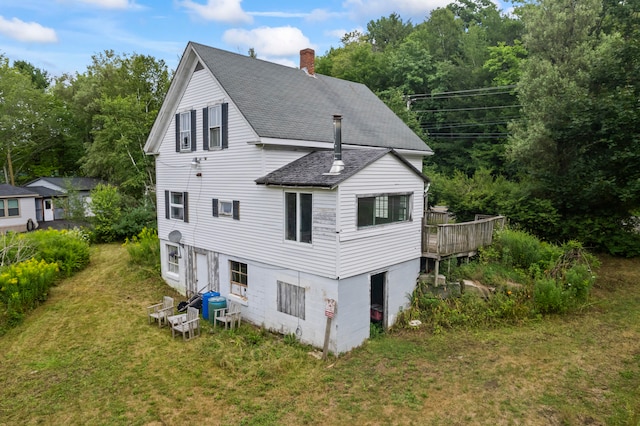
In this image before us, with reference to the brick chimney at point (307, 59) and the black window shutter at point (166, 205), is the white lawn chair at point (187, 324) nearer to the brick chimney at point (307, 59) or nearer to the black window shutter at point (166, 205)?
the black window shutter at point (166, 205)

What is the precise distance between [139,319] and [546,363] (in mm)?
12040

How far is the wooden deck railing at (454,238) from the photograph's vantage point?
1291 cm

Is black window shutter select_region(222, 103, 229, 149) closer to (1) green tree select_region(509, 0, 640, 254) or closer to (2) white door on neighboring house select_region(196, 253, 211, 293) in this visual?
(2) white door on neighboring house select_region(196, 253, 211, 293)

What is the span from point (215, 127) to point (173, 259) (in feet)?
20.3

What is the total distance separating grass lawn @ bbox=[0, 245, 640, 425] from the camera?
7859mm

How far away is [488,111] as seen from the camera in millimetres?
33531

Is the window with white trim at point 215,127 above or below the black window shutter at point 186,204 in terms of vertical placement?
above

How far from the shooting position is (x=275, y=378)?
30.5 feet

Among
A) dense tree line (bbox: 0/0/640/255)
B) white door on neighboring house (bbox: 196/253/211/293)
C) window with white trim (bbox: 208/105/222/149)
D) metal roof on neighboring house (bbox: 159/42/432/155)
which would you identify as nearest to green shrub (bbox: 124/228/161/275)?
white door on neighboring house (bbox: 196/253/211/293)

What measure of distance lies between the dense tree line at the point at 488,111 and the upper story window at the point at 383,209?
7.37 m

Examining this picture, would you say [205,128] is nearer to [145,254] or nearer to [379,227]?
[379,227]

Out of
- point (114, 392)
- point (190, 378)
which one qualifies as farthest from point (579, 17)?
point (114, 392)

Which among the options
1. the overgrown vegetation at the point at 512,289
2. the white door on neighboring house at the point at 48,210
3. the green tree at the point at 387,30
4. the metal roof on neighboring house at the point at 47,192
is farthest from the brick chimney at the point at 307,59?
the green tree at the point at 387,30

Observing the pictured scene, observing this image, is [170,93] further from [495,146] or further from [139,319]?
[495,146]
